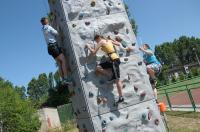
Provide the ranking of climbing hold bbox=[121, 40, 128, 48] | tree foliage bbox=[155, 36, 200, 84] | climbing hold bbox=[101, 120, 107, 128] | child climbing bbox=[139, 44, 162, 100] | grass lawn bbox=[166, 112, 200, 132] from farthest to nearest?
tree foliage bbox=[155, 36, 200, 84]
grass lawn bbox=[166, 112, 200, 132]
child climbing bbox=[139, 44, 162, 100]
climbing hold bbox=[121, 40, 128, 48]
climbing hold bbox=[101, 120, 107, 128]

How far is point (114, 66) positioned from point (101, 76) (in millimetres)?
388

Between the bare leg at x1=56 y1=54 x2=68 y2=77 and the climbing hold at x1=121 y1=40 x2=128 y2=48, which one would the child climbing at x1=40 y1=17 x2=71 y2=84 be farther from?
the climbing hold at x1=121 y1=40 x2=128 y2=48

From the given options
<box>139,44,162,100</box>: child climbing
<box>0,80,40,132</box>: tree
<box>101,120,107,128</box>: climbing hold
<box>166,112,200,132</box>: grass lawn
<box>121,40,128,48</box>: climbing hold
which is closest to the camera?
<box>101,120,107,128</box>: climbing hold

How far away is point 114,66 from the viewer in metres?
7.99

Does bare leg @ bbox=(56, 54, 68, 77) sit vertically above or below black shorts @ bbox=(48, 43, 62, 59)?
below

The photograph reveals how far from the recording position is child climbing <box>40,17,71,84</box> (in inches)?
338

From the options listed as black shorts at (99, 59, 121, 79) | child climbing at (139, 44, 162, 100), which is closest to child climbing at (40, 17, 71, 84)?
black shorts at (99, 59, 121, 79)

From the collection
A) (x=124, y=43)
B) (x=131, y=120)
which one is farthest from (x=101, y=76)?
(x=131, y=120)

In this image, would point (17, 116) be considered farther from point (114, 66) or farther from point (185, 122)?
point (114, 66)

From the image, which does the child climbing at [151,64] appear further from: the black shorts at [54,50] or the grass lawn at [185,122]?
the grass lawn at [185,122]

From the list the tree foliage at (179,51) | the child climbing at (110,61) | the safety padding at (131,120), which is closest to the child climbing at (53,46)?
the child climbing at (110,61)

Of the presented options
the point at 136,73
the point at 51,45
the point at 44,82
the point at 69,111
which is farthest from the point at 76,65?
the point at 44,82

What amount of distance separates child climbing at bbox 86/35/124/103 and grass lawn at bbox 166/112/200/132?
5.30 meters

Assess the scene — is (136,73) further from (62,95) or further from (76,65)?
(62,95)
